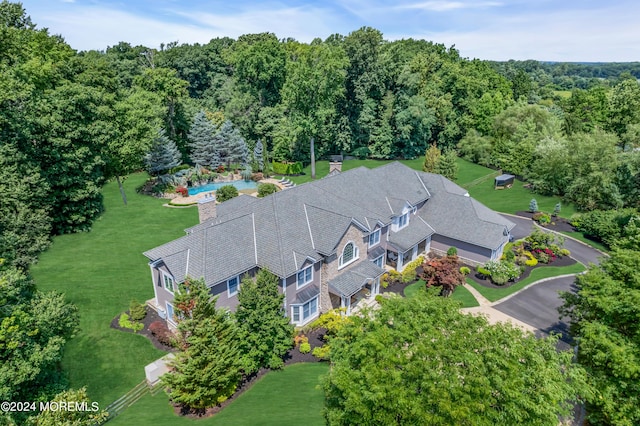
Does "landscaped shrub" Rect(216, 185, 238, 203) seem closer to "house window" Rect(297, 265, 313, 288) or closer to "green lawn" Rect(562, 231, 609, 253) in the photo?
"house window" Rect(297, 265, 313, 288)

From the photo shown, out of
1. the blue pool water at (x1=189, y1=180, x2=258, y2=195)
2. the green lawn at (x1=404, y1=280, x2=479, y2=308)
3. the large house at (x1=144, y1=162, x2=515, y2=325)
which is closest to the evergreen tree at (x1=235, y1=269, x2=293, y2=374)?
the large house at (x1=144, y1=162, x2=515, y2=325)

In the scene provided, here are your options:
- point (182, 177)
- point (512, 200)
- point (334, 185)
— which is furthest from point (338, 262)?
point (512, 200)

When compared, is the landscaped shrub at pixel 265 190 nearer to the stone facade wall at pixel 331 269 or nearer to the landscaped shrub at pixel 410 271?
the landscaped shrub at pixel 410 271

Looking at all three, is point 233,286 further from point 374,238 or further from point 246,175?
point 246,175

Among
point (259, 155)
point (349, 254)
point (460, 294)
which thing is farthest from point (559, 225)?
point (259, 155)

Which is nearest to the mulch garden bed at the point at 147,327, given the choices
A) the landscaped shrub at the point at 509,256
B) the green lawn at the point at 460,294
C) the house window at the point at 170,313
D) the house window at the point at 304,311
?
the house window at the point at 170,313

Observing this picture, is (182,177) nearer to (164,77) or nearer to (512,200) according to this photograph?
(164,77)
